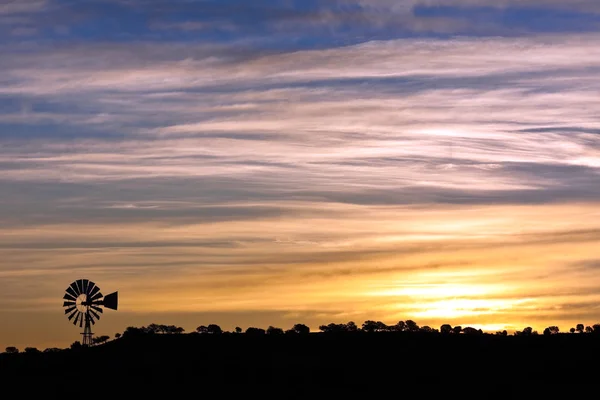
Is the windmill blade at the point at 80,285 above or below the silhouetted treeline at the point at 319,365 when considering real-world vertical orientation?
above

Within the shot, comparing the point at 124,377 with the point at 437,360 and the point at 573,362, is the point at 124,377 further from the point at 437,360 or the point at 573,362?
the point at 573,362

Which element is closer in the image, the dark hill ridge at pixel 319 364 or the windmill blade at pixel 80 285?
the dark hill ridge at pixel 319 364

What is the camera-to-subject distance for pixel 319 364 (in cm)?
9181

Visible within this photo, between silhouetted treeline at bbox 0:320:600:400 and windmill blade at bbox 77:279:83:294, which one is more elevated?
windmill blade at bbox 77:279:83:294

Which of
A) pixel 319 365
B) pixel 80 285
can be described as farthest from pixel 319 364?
pixel 80 285

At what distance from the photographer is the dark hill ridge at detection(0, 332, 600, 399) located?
286ft

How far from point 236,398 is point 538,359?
71.0 feet

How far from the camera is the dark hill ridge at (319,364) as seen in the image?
286ft

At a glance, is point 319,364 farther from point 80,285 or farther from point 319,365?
point 80,285

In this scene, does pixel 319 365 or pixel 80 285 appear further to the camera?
pixel 80 285

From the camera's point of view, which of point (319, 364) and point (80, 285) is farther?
point (80, 285)

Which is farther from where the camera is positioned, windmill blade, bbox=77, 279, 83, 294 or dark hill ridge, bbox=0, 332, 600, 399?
windmill blade, bbox=77, 279, 83, 294

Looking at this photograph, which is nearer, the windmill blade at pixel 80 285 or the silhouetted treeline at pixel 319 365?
the silhouetted treeline at pixel 319 365

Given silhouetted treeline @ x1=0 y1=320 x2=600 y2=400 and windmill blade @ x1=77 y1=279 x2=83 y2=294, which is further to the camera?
windmill blade @ x1=77 y1=279 x2=83 y2=294
